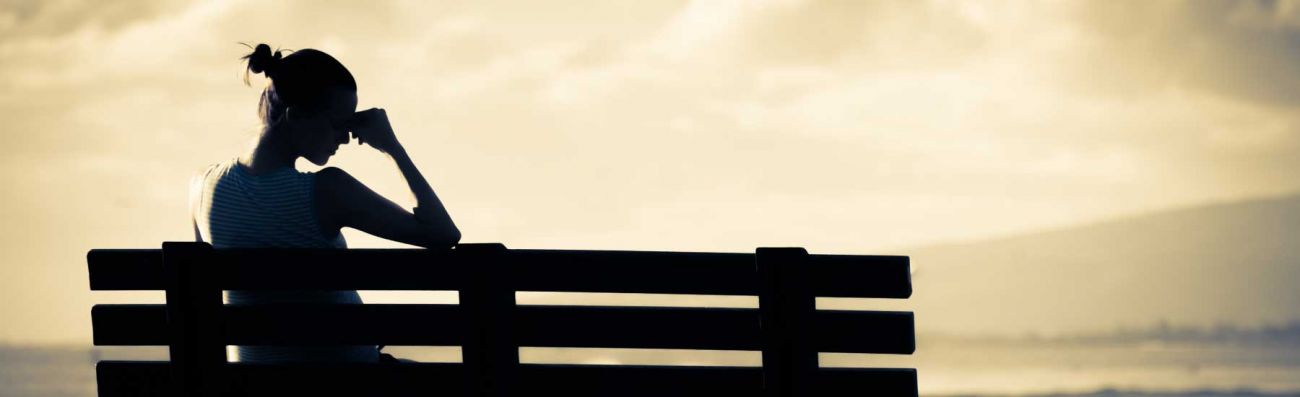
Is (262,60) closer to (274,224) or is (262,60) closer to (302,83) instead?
(302,83)

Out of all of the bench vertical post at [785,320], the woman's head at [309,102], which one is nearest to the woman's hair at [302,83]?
the woman's head at [309,102]

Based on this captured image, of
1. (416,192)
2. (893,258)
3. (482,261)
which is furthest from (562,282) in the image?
(893,258)

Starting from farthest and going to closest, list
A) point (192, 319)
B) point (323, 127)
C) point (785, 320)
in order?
point (323, 127) → point (192, 319) → point (785, 320)

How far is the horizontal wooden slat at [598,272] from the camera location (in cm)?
567

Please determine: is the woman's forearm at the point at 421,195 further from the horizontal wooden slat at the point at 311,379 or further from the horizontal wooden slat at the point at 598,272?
the horizontal wooden slat at the point at 311,379

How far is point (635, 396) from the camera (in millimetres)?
5668

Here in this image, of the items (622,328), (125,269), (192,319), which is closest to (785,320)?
(622,328)

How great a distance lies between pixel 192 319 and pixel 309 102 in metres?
0.88

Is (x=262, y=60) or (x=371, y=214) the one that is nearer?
(x=371, y=214)

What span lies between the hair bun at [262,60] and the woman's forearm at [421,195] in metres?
0.57

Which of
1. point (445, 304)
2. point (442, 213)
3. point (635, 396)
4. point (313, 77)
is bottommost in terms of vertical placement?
point (635, 396)

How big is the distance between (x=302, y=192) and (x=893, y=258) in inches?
82.2

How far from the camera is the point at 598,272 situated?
5.70 metres

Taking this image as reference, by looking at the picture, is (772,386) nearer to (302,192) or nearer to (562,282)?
(562,282)
